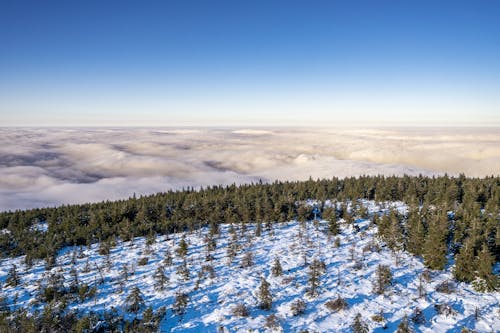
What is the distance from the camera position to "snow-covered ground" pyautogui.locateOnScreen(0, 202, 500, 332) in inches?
747

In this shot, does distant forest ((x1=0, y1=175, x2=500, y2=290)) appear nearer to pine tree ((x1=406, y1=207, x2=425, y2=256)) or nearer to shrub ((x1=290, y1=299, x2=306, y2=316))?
pine tree ((x1=406, y1=207, x2=425, y2=256))

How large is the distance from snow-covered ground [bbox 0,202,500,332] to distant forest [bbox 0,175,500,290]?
5.70 feet

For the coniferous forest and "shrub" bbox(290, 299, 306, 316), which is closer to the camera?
"shrub" bbox(290, 299, 306, 316)

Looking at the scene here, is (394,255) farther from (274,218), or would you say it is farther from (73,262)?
(73,262)

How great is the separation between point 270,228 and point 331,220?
9.01m

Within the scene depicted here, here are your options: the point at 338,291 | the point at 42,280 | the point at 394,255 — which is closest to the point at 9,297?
the point at 42,280

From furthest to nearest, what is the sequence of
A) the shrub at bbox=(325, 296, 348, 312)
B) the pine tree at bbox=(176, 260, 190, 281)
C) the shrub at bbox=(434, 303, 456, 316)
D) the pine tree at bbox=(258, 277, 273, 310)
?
the pine tree at bbox=(176, 260, 190, 281), the pine tree at bbox=(258, 277, 273, 310), the shrub at bbox=(325, 296, 348, 312), the shrub at bbox=(434, 303, 456, 316)

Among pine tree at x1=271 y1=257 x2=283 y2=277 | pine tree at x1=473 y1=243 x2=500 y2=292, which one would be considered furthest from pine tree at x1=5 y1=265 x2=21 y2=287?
pine tree at x1=473 y1=243 x2=500 y2=292

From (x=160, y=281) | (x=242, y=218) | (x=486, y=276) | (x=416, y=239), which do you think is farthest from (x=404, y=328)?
(x=242, y=218)

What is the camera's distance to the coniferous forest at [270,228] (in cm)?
2170

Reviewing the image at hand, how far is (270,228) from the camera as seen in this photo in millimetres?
40719

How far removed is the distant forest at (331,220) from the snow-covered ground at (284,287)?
5.70 ft

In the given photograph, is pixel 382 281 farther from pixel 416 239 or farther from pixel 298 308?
pixel 416 239

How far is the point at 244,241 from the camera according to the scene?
35.7 meters
